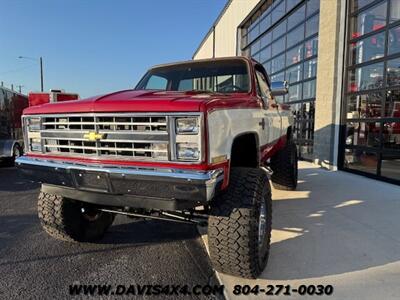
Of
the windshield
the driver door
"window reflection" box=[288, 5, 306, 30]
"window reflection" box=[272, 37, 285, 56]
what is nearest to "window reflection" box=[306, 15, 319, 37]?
"window reflection" box=[288, 5, 306, 30]

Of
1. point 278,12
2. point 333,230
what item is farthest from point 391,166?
point 278,12

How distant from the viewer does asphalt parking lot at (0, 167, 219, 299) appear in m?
3.16

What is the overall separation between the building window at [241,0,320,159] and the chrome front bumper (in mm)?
8437

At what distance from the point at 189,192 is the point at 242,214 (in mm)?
595

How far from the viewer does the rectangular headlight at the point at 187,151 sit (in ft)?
8.57

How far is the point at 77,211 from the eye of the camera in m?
3.91

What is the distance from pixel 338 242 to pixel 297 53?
850 centimetres

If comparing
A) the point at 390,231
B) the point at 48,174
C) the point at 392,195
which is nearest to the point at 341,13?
the point at 392,195

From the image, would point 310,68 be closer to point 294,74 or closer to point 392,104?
point 294,74

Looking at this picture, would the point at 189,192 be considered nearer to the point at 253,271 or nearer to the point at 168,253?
the point at 253,271

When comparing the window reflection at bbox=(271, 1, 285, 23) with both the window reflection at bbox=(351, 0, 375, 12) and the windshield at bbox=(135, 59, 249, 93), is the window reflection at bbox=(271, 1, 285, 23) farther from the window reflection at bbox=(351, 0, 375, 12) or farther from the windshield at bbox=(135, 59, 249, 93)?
the windshield at bbox=(135, 59, 249, 93)

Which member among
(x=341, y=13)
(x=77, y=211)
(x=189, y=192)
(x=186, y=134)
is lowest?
A: (x=77, y=211)

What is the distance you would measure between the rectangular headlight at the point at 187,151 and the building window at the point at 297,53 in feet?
27.5

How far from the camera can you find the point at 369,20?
7820mm
